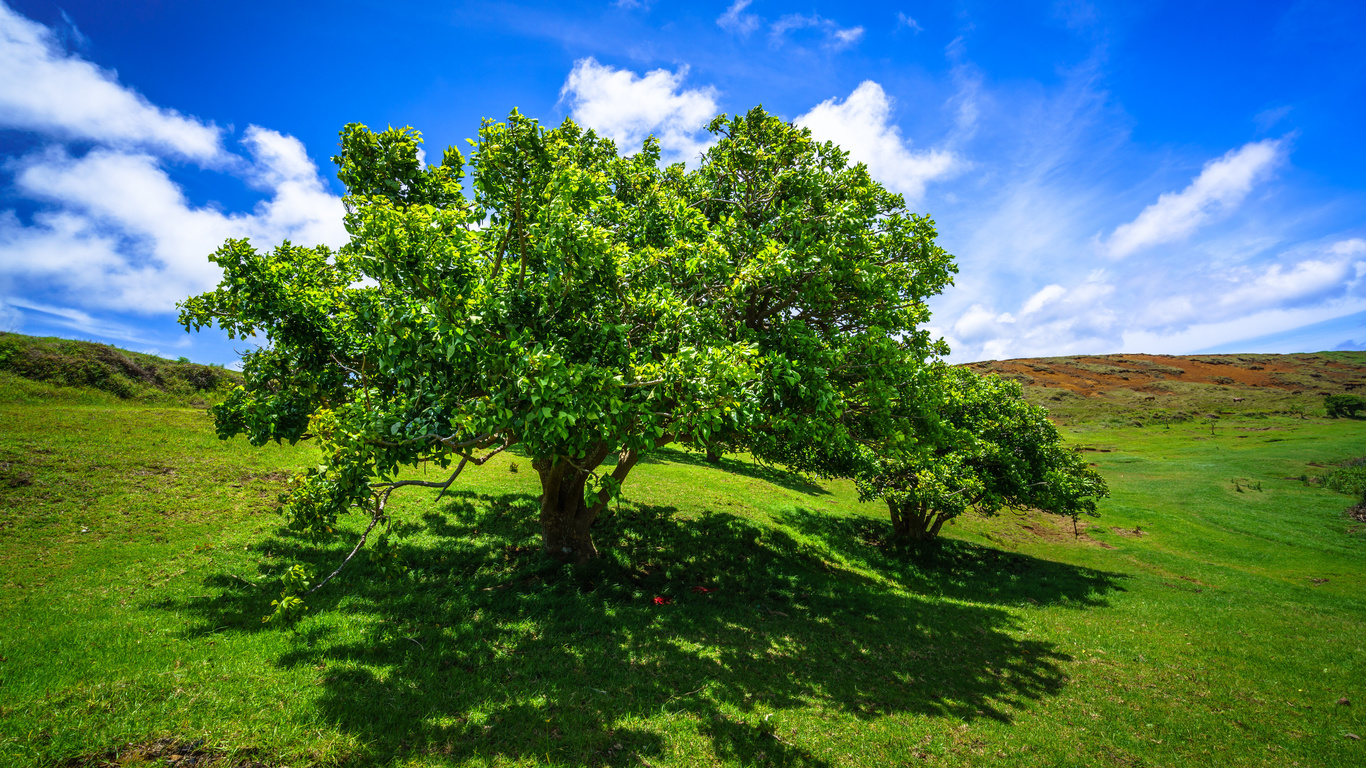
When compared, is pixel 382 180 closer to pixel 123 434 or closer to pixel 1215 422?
pixel 123 434

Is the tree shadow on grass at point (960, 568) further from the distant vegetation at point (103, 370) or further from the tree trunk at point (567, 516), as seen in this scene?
the distant vegetation at point (103, 370)

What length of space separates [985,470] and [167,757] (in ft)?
92.6

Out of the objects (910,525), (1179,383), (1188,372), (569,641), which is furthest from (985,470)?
(1188,372)

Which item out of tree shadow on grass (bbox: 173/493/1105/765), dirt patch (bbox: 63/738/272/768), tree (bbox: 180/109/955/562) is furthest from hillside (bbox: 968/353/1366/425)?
dirt patch (bbox: 63/738/272/768)

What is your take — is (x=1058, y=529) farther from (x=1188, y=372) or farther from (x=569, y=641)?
(x=1188, y=372)

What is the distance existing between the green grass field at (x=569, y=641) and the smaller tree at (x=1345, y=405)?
9898cm

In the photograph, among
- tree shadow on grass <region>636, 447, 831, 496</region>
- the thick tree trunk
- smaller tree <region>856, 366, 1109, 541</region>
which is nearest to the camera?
smaller tree <region>856, 366, 1109, 541</region>

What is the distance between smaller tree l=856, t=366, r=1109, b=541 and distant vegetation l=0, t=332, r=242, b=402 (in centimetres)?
2984

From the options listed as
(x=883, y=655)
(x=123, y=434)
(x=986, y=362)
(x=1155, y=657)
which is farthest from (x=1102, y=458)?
(x=986, y=362)

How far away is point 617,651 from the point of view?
1045cm

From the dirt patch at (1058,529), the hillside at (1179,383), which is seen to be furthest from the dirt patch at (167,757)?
the hillside at (1179,383)

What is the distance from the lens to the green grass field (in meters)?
7.23

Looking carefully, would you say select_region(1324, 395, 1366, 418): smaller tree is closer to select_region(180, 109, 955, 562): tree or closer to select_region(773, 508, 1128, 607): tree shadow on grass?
select_region(773, 508, 1128, 607): tree shadow on grass

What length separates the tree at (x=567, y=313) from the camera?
8133 millimetres
